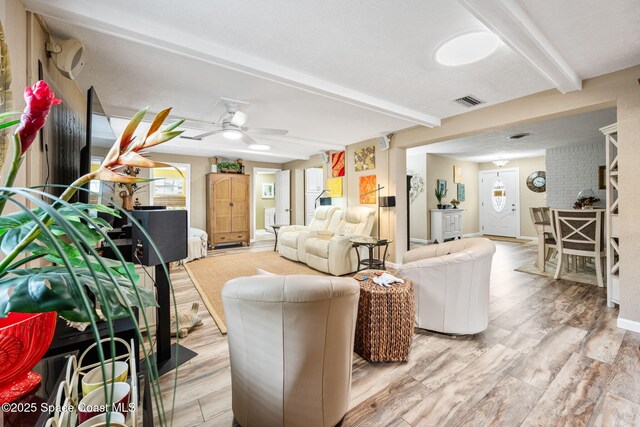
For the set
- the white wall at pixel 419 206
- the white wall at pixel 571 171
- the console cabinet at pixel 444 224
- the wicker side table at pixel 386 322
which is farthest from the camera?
the white wall at pixel 419 206

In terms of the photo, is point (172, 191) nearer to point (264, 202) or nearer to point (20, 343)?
point (264, 202)

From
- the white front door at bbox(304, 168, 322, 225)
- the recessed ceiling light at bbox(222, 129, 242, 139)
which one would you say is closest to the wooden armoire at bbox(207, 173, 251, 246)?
the white front door at bbox(304, 168, 322, 225)

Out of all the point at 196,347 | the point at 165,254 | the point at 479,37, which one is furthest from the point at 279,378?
the point at 479,37

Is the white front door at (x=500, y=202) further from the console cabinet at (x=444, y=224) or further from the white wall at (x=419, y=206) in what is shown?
the white wall at (x=419, y=206)

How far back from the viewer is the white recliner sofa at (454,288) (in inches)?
84.5

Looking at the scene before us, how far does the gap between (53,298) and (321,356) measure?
1.12 m

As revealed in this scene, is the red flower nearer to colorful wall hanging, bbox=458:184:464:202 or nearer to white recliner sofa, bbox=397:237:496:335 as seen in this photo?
white recliner sofa, bbox=397:237:496:335

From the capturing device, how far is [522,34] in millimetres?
1833

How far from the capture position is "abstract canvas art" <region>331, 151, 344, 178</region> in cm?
582

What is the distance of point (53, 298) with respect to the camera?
1.34 feet

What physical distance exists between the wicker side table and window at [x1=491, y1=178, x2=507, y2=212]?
7.53 m

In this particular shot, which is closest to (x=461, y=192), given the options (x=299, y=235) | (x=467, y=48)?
(x=299, y=235)

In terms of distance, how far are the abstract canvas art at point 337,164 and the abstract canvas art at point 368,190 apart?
2.20 feet

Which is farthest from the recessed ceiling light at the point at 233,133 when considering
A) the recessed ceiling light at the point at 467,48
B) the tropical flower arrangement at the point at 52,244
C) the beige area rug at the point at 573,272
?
the beige area rug at the point at 573,272
